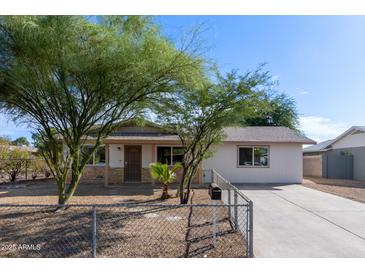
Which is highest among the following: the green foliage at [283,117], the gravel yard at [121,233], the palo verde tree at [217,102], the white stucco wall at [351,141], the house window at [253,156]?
the green foliage at [283,117]

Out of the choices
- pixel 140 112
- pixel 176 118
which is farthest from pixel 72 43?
pixel 176 118

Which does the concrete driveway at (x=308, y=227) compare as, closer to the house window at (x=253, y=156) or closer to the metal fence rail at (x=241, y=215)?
the metal fence rail at (x=241, y=215)

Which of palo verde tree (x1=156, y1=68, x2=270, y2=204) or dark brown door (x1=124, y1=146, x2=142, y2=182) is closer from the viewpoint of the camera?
palo verde tree (x1=156, y1=68, x2=270, y2=204)

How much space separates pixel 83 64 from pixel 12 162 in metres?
15.4

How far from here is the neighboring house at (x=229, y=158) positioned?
17.5m

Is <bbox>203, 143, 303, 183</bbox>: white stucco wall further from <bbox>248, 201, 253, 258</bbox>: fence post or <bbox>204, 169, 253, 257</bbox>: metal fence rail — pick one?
<bbox>248, 201, 253, 258</bbox>: fence post

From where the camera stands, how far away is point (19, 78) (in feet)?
23.8

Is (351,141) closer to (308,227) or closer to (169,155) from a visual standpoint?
(169,155)

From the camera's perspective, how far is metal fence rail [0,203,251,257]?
525 centimetres

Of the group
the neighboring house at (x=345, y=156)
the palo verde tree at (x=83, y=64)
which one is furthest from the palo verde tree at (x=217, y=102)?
the neighboring house at (x=345, y=156)

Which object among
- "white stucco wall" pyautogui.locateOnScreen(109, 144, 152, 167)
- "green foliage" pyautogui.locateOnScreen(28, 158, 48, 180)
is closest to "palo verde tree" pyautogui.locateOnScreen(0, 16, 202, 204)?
"white stucco wall" pyautogui.locateOnScreen(109, 144, 152, 167)

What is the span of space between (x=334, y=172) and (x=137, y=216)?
19.7 metres

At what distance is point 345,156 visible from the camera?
893 inches

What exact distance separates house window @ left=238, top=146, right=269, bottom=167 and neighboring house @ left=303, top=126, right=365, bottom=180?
27.0 feet
